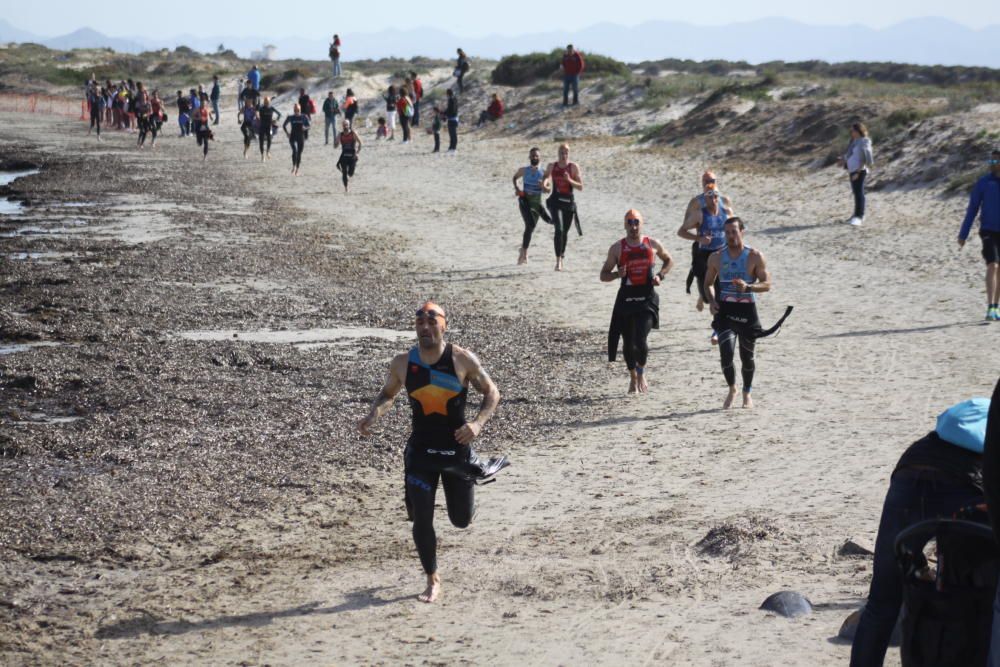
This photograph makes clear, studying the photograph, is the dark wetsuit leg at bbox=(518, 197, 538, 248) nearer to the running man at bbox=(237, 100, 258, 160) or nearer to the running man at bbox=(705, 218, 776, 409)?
the running man at bbox=(705, 218, 776, 409)

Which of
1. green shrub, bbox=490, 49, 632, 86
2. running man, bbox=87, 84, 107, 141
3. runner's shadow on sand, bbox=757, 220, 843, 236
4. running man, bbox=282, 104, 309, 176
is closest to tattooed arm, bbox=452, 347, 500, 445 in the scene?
runner's shadow on sand, bbox=757, 220, 843, 236

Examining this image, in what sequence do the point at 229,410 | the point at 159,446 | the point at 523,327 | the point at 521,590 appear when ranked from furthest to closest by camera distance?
the point at 523,327 → the point at 229,410 → the point at 159,446 → the point at 521,590

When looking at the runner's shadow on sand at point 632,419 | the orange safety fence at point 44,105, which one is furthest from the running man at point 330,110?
the runner's shadow on sand at point 632,419

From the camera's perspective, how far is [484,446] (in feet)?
35.2

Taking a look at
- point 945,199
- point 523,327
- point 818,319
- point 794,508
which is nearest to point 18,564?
point 794,508

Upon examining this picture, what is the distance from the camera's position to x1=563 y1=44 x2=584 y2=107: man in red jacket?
1620 inches

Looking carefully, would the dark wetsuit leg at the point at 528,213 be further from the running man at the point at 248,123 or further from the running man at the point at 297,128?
the running man at the point at 248,123

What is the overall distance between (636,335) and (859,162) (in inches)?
443

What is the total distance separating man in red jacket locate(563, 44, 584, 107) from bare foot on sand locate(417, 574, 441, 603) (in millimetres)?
34460

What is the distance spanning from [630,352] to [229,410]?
3707 millimetres

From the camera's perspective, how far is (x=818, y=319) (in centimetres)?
1556

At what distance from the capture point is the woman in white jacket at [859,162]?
2149 cm

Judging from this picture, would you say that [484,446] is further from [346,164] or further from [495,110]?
[495,110]

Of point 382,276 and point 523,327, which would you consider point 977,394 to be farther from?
point 382,276
